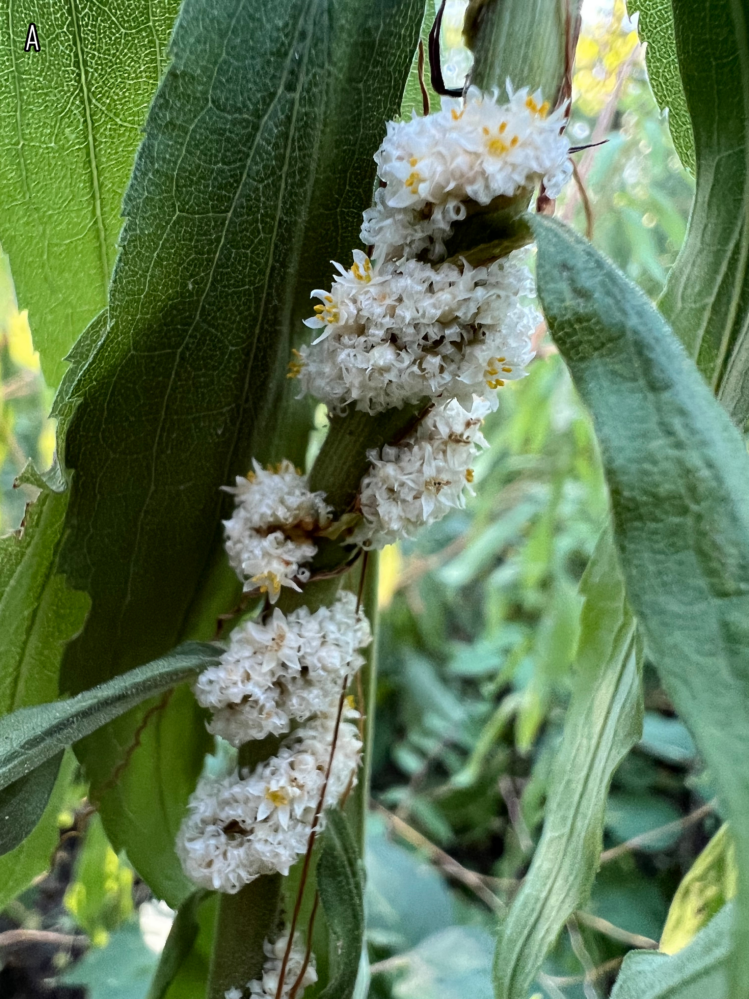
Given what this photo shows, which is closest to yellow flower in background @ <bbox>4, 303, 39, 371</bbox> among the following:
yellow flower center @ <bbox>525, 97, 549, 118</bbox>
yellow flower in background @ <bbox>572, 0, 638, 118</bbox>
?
yellow flower in background @ <bbox>572, 0, 638, 118</bbox>

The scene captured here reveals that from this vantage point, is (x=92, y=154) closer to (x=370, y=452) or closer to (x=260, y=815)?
(x=370, y=452)

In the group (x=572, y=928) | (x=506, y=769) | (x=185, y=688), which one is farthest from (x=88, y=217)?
(x=506, y=769)

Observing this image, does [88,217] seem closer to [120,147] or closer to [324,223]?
[120,147]

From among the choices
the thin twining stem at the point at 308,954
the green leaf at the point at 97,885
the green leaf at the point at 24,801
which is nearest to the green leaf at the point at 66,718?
the green leaf at the point at 24,801

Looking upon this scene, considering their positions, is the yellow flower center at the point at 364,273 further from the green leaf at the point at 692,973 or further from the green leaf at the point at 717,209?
the green leaf at the point at 692,973

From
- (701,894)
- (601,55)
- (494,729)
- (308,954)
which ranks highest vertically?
(601,55)

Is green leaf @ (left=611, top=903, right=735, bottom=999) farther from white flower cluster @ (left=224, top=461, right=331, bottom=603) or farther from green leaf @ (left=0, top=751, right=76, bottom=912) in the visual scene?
green leaf @ (left=0, top=751, right=76, bottom=912)

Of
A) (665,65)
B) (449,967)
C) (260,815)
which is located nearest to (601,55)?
(665,65)

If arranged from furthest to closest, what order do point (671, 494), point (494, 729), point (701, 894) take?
point (494, 729), point (701, 894), point (671, 494)

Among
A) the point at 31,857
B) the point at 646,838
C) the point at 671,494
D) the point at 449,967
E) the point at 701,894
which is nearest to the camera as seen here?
the point at 671,494
